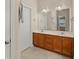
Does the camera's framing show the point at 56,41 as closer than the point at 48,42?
Yes

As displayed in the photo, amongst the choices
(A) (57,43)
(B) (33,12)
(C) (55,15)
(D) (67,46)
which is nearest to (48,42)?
(A) (57,43)

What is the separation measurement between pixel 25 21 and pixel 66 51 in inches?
92.6

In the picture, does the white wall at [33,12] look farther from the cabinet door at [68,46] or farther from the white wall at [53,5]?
the cabinet door at [68,46]

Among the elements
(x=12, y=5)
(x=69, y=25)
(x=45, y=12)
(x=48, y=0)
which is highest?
(x=48, y=0)

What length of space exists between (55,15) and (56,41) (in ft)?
4.74

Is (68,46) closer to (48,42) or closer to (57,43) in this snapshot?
(57,43)

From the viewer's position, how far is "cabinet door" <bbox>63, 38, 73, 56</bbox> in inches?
168

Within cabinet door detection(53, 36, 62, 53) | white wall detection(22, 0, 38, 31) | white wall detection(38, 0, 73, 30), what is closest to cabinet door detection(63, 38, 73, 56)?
cabinet door detection(53, 36, 62, 53)

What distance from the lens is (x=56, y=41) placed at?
4.94m

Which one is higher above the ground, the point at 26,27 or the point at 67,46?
the point at 26,27

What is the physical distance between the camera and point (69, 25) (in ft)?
16.8
